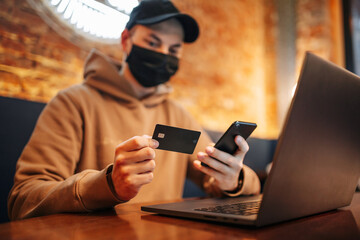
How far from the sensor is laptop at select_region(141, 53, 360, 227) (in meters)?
0.40

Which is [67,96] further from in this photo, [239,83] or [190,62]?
[239,83]

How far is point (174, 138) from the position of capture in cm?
64

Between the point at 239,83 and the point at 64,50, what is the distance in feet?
6.41

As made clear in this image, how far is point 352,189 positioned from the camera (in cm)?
65

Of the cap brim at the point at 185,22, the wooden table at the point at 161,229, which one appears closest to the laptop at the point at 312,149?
the wooden table at the point at 161,229

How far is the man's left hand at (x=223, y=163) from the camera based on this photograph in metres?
0.73

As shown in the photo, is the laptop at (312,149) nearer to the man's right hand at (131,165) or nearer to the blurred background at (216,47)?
the man's right hand at (131,165)

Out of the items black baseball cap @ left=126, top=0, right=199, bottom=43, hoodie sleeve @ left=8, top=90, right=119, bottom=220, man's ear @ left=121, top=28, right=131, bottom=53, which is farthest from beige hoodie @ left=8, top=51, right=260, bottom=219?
black baseball cap @ left=126, top=0, right=199, bottom=43

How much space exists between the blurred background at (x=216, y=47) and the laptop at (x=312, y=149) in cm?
132

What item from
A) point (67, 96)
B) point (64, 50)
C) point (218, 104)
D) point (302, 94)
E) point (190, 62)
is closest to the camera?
point (302, 94)

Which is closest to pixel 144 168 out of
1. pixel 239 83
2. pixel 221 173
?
pixel 221 173

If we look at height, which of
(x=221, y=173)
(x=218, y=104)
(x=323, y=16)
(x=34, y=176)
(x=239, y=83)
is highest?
(x=323, y=16)

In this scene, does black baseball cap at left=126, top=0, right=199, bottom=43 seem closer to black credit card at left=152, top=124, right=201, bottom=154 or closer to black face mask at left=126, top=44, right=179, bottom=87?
black face mask at left=126, top=44, right=179, bottom=87

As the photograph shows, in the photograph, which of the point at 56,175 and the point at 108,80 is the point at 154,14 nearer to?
the point at 108,80
